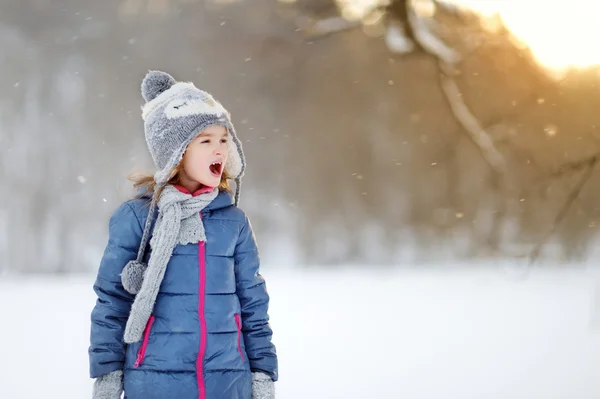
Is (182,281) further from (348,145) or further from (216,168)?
(348,145)

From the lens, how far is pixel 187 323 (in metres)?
1.43

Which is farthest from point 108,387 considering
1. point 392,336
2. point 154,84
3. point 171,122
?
point 392,336

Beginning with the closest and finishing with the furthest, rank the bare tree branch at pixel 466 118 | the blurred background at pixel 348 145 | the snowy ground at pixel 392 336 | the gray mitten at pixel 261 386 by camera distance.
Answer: the gray mitten at pixel 261 386 < the snowy ground at pixel 392 336 < the bare tree branch at pixel 466 118 < the blurred background at pixel 348 145

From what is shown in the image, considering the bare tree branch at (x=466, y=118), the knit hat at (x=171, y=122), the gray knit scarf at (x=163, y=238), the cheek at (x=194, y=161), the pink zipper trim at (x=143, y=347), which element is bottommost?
the pink zipper trim at (x=143, y=347)

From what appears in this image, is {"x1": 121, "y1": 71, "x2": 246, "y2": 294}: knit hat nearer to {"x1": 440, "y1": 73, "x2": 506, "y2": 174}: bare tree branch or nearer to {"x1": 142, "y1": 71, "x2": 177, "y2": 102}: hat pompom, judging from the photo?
{"x1": 142, "y1": 71, "x2": 177, "y2": 102}: hat pompom

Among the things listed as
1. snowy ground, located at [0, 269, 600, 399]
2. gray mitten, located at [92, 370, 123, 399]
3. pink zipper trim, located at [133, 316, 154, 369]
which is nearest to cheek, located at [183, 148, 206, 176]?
pink zipper trim, located at [133, 316, 154, 369]

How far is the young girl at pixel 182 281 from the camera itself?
1.41 metres

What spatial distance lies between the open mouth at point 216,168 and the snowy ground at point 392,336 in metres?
1.48

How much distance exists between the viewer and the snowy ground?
291 centimetres

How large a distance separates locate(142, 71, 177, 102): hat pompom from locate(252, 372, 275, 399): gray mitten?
2.21ft

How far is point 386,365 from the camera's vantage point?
3.28 metres

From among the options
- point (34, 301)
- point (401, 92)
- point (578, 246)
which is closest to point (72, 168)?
point (34, 301)

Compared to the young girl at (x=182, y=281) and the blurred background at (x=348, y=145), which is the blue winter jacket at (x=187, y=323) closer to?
the young girl at (x=182, y=281)

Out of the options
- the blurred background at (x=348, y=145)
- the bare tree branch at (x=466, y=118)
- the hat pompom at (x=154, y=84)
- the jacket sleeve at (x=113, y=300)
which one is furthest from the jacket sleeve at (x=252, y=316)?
the bare tree branch at (x=466, y=118)
